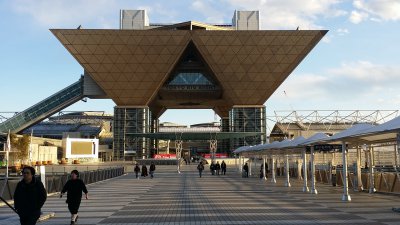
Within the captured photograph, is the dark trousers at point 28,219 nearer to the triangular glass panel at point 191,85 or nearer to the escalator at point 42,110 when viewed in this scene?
the escalator at point 42,110

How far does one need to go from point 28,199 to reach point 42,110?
86.5m

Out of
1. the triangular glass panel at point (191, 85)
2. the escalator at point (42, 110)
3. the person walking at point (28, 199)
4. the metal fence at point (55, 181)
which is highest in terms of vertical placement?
the triangular glass panel at point (191, 85)

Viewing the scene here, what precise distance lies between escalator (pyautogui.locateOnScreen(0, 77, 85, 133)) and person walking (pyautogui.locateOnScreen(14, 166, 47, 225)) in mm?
85335

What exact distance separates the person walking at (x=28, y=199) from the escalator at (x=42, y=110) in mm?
85335

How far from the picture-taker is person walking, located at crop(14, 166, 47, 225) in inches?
354

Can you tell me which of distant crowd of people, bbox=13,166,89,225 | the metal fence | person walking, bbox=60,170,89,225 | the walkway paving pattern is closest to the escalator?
the metal fence

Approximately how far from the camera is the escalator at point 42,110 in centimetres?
8962

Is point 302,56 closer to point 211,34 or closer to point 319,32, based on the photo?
point 319,32

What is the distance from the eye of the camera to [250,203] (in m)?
18.8

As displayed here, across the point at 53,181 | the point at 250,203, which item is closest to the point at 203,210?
the point at 250,203

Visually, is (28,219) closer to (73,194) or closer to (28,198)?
(28,198)

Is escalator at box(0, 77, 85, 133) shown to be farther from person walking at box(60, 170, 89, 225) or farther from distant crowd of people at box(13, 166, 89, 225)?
distant crowd of people at box(13, 166, 89, 225)

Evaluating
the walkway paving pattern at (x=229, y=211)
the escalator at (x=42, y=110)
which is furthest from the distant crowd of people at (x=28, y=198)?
the escalator at (x=42, y=110)

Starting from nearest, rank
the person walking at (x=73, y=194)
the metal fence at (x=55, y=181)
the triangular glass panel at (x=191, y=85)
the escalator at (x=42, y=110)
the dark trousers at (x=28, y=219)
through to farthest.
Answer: the dark trousers at (x=28, y=219), the person walking at (x=73, y=194), the metal fence at (x=55, y=181), the escalator at (x=42, y=110), the triangular glass panel at (x=191, y=85)
